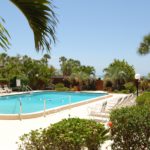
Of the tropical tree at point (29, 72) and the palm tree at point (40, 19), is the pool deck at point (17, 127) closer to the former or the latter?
the palm tree at point (40, 19)

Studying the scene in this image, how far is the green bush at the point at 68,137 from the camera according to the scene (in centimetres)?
448

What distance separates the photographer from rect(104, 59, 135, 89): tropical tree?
29.4m

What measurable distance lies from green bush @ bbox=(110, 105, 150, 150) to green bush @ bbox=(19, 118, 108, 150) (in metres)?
0.52

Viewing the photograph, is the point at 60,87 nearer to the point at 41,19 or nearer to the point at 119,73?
the point at 119,73

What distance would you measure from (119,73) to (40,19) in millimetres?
27126

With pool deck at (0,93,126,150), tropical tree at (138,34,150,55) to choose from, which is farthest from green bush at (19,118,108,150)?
tropical tree at (138,34,150,55)

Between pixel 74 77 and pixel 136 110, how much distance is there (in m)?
25.1

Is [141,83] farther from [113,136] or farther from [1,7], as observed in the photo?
[1,7]

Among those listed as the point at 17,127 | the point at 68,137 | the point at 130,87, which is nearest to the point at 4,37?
the point at 68,137

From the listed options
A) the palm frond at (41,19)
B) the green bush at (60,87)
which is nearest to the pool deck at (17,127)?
the palm frond at (41,19)

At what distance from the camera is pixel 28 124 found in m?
11.2

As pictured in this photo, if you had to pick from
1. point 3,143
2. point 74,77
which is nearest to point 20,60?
point 74,77

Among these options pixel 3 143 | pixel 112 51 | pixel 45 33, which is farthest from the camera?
pixel 112 51

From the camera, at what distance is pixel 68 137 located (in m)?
4.42
